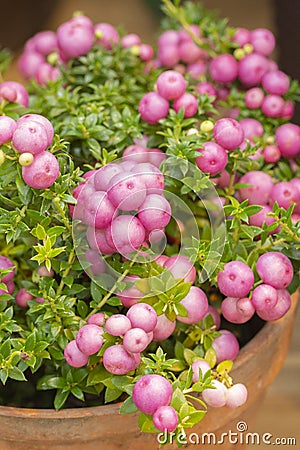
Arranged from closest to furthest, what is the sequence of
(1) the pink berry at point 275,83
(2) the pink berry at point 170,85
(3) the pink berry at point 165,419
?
(3) the pink berry at point 165,419, (2) the pink berry at point 170,85, (1) the pink berry at point 275,83

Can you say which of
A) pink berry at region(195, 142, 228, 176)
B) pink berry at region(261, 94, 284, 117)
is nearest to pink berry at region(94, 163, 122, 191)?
pink berry at region(195, 142, 228, 176)

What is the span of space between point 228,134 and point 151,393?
0.94 feet

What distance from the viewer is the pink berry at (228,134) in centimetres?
77

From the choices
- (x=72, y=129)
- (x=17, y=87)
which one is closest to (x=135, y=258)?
(x=72, y=129)

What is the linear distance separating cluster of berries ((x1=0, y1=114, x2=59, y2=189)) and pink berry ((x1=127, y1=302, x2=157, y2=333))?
134 mm

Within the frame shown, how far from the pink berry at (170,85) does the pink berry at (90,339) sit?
0.96ft

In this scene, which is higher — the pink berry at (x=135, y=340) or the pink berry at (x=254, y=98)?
the pink berry at (x=254, y=98)

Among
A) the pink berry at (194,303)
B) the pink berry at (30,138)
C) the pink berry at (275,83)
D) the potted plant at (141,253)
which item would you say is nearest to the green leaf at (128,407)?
the potted plant at (141,253)

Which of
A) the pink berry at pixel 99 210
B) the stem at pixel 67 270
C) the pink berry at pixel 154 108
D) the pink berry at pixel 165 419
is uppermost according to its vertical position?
the pink berry at pixel 154 108

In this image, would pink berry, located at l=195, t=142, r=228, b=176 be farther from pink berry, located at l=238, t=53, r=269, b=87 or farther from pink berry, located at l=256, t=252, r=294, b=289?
pink berry, located at l=238, t=53, r=269, b=87

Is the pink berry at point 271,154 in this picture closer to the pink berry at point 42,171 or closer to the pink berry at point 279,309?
the pink berry at point 279,309

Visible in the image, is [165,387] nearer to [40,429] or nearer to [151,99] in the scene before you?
[40,429]

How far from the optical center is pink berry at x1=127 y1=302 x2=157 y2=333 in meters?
0.65

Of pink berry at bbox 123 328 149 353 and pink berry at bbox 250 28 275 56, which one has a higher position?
pink berry at bbox 250 28 275 56
